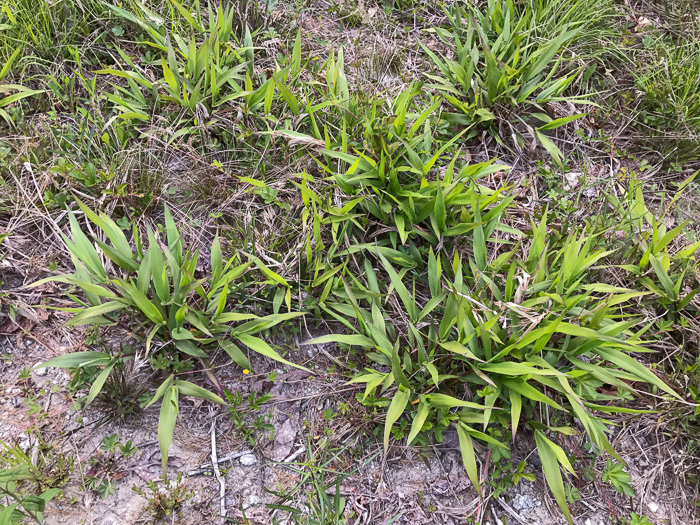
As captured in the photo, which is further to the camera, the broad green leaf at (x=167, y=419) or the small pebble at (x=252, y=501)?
the small pebble at (x=252, y=501)

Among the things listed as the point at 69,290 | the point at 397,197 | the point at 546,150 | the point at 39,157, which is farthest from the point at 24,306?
the point at 546,150

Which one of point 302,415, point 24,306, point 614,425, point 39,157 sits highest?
point 39,157

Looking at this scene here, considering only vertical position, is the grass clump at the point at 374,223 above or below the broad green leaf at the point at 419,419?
above

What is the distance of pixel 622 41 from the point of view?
2941 mm

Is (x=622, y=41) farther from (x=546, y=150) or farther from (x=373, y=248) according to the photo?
(x=373, y=248)

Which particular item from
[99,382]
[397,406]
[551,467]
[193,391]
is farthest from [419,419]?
[99,382]

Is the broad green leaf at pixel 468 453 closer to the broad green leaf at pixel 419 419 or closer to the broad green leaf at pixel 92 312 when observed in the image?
the broad green leaf at pixel 419 419

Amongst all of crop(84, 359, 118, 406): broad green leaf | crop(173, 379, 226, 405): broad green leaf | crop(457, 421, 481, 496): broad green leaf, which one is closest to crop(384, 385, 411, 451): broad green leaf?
crop(457, 421, 481, 496): broad green leaf

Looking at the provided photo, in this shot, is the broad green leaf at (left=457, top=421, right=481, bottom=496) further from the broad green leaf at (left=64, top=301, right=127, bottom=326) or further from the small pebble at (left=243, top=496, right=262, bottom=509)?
the broad green leaf at (left=64, top=301, right=127, bottom=326)

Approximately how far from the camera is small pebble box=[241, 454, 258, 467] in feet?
5.78

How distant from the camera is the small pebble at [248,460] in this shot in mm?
1763

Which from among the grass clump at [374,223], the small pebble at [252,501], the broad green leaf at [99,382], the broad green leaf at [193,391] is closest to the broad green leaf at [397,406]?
the grass clump at [374,223]

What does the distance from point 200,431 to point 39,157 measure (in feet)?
5.12

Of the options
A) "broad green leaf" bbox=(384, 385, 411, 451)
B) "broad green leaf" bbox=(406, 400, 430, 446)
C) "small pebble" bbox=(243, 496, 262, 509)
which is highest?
"broad green leaf" bbox=(384, 385, 411, 451)
